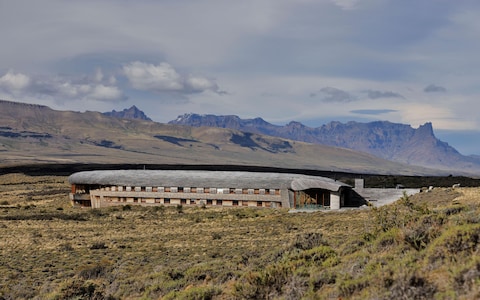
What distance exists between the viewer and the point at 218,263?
23562 mm

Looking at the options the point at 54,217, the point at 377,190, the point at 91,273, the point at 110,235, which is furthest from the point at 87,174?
the point at 91,273

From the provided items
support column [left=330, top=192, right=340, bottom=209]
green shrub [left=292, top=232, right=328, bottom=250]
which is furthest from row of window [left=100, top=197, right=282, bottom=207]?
green shrub [left=292, top=232, right=328, bottom=250]

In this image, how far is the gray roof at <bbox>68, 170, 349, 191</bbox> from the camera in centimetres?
5569

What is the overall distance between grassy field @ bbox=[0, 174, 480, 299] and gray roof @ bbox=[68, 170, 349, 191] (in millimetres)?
4412

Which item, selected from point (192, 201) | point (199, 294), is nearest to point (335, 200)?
point (192, 201)

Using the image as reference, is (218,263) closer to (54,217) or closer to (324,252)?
(324,252)

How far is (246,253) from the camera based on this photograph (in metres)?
27.3

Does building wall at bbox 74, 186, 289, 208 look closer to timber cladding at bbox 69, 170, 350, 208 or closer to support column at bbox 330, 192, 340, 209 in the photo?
timber cladding at bbox 69, 170, 350, 208

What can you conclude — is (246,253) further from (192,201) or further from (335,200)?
(192,201)

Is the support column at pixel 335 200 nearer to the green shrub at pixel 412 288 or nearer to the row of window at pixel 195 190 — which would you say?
the row of window at pixel 195 190

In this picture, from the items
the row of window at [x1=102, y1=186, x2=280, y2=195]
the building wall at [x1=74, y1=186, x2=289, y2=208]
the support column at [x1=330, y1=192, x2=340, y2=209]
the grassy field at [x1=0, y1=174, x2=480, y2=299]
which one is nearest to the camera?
the grassy field at [x1=0, y1=174, x2=480, y2=299]

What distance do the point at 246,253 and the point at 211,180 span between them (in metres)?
33.0

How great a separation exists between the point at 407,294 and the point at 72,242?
31765 millimetres

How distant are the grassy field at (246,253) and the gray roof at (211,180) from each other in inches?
174
